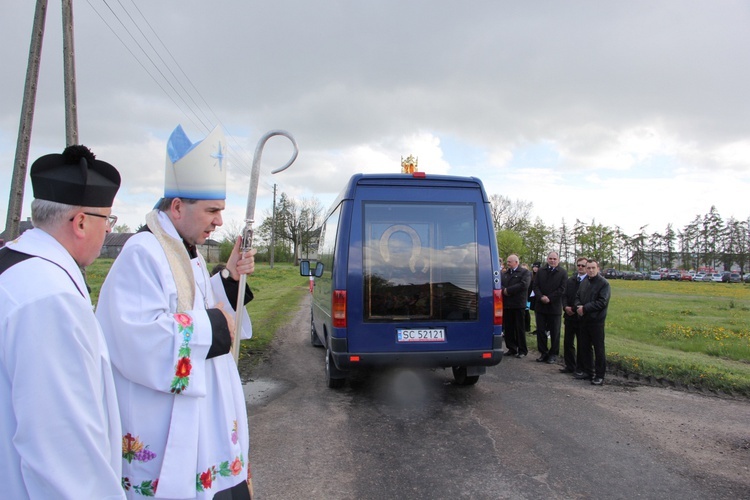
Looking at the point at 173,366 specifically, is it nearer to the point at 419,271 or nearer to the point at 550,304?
the point at 419,271

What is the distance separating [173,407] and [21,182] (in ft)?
26.5

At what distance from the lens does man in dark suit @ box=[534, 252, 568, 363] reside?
30.1 feet

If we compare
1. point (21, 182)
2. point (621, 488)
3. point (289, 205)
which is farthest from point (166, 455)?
point (289, 205)

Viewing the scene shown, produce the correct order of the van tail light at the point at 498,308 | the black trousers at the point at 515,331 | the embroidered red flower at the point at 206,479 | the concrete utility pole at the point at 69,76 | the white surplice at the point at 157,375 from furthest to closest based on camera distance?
the black trousers at the point at 515,331 < the concrete utility pole at the point at 69,76 < the van tail light at the point at 498,308 < the embroidered red flower at the point at 206,479 < the white surplice at the point at 157,375

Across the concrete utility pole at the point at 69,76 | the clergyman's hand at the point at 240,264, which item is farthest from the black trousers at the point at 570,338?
the concrete utility pole at the point at 69,76

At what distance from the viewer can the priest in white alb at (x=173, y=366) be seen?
1.70m

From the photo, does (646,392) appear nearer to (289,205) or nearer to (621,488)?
(621,488)

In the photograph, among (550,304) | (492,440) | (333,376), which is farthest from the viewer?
(550,304)

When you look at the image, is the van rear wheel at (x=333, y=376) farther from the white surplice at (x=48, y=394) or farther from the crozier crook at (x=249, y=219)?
the white surplice at (x=48, y=394)

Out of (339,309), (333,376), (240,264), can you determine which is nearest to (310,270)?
(333,376)

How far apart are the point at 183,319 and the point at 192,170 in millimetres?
653

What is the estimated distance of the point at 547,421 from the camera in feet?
17.9

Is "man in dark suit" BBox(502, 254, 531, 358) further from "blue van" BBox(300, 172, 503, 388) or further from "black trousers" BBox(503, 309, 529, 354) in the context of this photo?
"blue van" BBox(300, 172, 503, 388)

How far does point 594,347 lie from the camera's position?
24.9 feet
